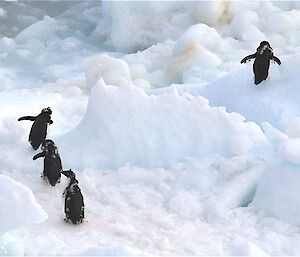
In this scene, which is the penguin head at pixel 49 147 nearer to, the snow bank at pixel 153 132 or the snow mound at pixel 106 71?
the snow bank at pixel 153 132

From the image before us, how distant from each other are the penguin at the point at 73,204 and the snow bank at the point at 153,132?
0.72m

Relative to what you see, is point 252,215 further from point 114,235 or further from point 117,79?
point 117,79

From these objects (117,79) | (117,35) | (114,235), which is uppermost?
(117,35)

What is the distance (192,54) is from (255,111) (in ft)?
6.88

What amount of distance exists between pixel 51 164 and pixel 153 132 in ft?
2.84

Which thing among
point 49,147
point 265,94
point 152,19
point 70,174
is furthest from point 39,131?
point 152,19

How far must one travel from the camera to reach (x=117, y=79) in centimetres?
730

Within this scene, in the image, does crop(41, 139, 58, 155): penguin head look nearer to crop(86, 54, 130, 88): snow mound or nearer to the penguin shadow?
the penguin shadow

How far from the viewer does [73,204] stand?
4.16m

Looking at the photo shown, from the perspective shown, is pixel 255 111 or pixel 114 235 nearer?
pixel 114 235

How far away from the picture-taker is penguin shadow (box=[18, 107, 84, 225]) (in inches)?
164

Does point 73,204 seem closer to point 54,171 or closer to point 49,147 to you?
point 54,171

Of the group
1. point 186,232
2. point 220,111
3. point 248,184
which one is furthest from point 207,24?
point 186,232

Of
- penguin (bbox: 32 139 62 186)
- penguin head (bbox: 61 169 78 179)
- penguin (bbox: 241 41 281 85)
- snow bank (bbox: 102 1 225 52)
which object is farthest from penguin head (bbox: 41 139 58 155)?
snow bank (bbox: 102 1 225 52)
